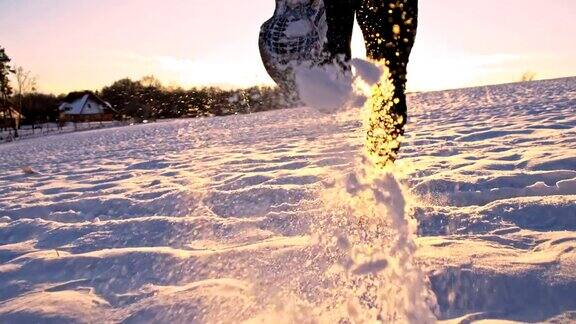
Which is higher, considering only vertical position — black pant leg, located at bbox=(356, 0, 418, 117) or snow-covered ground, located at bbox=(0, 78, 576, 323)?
black pant leg, located at bbox=(356, 0, 418, 117)

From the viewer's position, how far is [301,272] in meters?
1.57

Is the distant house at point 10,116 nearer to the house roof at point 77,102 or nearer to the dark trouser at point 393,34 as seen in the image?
the house roof at point 77,102

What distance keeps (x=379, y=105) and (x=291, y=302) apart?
0.75 metres

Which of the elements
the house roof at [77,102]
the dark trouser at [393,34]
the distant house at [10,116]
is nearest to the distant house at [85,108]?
the house roof at [77,102]

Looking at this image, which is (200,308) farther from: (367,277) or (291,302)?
(367,277)

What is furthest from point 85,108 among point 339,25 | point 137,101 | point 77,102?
point 339,25

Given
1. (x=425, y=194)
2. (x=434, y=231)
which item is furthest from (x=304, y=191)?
(x=434, y=231)

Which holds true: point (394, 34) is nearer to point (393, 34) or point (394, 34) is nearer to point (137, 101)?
point (393, 34)

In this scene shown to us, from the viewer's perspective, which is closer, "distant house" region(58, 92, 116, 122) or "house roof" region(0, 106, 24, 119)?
"house roof" region(0, 106, 24, 119)

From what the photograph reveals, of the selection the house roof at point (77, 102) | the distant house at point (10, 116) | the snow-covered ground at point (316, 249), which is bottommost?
the snow-covered ground at point (316, 249)

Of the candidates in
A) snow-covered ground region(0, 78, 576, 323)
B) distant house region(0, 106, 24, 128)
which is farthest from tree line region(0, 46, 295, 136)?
snow-covered ground region(0, 78, 576, 323)

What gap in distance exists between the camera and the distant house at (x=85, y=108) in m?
59.1

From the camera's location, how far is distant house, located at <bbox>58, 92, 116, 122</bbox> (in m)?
59.1

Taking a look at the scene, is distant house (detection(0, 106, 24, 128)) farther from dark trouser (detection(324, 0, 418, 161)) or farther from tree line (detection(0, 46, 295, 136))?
dark trouser (detection(324, 0, 418, 161))
